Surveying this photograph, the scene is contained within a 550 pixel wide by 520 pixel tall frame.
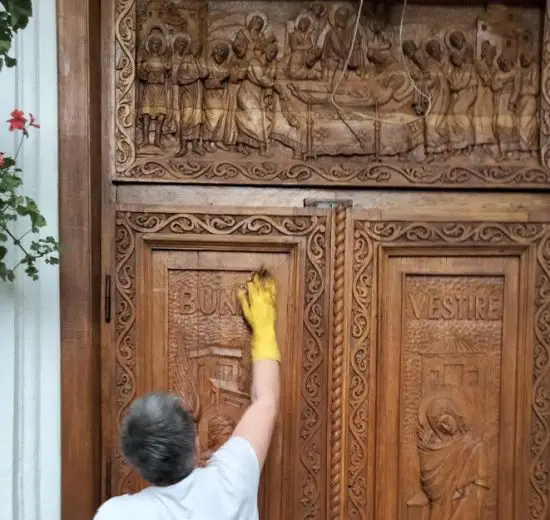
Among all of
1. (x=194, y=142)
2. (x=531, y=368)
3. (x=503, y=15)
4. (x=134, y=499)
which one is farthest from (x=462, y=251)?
(x=134, y=499)

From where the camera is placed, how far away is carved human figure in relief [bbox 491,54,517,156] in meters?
1.94

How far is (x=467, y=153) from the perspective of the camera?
6.41ft

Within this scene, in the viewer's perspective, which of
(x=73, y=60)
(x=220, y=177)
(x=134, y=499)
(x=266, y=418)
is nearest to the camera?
(x=134, y=499)

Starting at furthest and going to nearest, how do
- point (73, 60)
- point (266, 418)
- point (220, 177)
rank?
point (220, 177), point (73, 60), point (266, 418)

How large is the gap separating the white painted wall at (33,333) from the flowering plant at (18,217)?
2.0 inches

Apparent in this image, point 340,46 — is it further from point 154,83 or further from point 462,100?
point 154,83

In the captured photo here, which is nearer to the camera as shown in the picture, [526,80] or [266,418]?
[266,418]

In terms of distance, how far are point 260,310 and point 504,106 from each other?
1002 millimetres

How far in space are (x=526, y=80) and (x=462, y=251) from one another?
1.90 ft

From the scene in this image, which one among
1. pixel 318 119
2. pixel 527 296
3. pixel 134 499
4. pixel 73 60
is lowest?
pixel 134 499

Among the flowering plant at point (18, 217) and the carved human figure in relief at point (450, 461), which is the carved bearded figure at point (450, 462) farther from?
the flowering plant at point (18, 217)

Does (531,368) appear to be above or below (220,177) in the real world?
below

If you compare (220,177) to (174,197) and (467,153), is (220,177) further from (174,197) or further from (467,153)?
(467,153)

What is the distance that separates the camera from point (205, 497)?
4.12 feet
